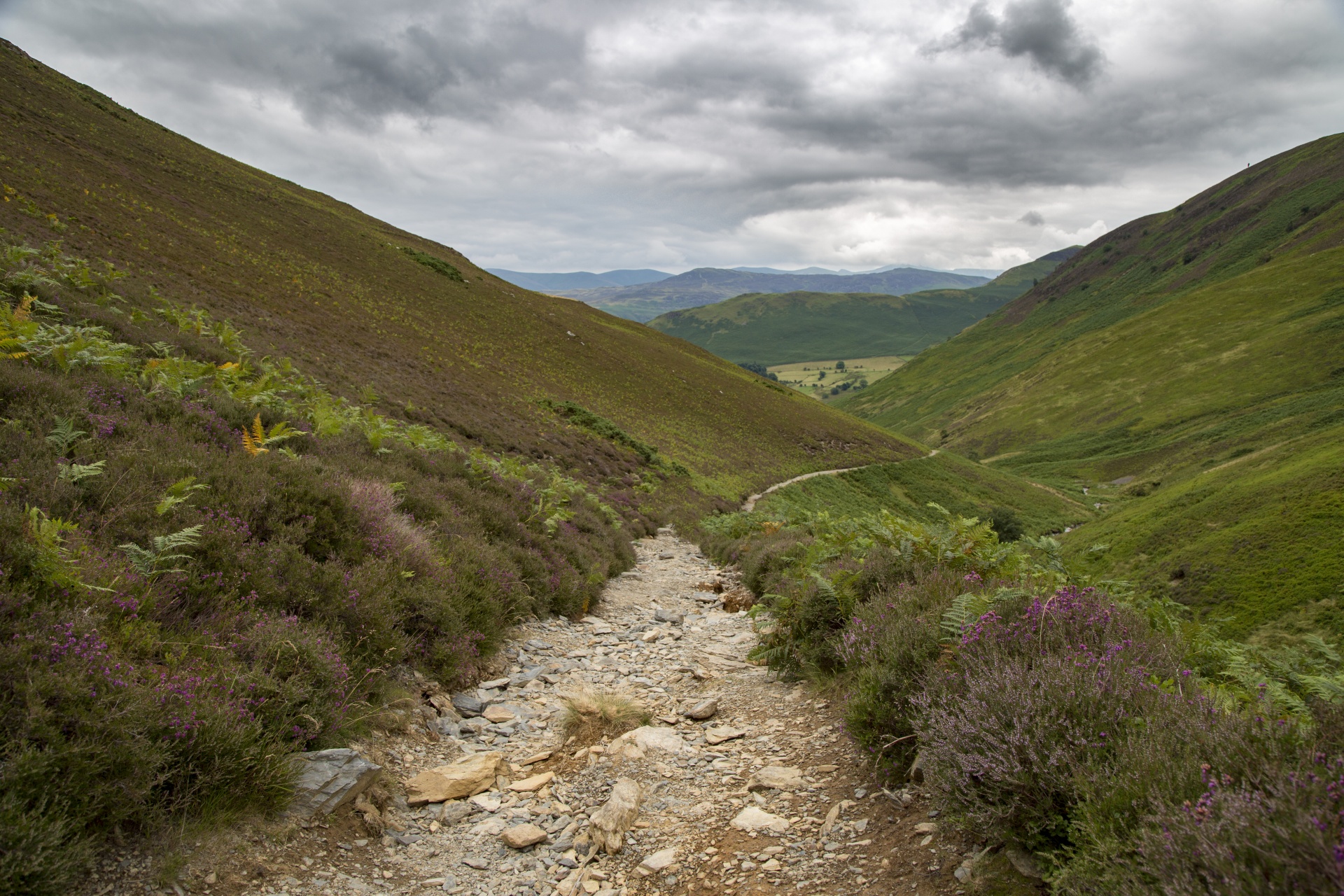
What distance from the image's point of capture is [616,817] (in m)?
4.41

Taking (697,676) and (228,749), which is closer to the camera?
(228,749)

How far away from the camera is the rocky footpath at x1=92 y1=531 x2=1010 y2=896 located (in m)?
3.68

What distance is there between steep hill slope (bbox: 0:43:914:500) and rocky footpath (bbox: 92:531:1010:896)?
16801mm

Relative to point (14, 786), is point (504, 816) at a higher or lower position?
lower

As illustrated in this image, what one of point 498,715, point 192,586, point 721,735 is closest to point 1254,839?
point 721,735

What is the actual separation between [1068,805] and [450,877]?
12.2 ft

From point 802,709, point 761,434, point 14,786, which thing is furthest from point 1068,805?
point 761,434

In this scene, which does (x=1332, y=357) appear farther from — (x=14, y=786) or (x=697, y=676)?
(x=14, y=786)

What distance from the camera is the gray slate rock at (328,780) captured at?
4.11 metres

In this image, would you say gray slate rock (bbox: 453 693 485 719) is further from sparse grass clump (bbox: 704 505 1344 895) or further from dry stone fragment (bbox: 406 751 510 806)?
sparse grass clump (bbox: 704 505 1344 895)

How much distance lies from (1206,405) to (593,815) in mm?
122456

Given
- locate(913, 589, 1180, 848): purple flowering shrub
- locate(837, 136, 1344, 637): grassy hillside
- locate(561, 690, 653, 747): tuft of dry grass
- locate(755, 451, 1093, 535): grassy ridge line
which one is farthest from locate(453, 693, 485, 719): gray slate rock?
locate(755, 451, 1093, 535): grassy ridge line

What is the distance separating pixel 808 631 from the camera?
7.35m

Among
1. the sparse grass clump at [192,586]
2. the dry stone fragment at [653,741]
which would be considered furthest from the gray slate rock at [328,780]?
the dry stone fragment at [653,741]
